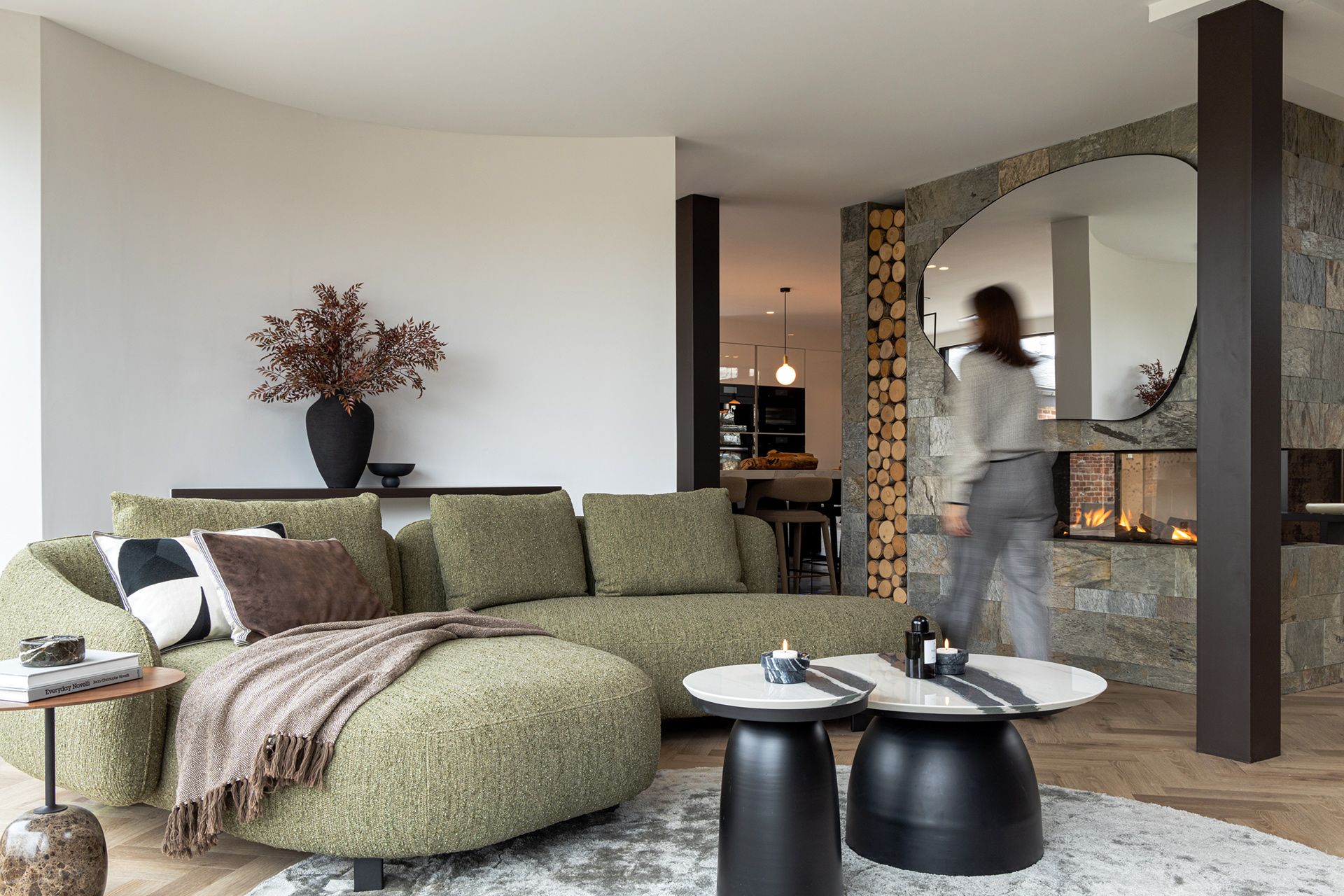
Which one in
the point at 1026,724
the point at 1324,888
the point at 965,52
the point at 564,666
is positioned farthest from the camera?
the point at 965,52

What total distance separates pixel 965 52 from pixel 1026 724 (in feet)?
8.57

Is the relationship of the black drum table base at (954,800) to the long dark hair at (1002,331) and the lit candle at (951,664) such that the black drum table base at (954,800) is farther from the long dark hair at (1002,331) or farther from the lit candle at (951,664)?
the long dark hair at (1002,331)

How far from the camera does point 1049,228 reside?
5.38m

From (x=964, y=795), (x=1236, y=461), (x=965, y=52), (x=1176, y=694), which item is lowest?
(x=1176, y=694)

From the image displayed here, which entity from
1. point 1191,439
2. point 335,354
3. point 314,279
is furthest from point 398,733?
point 1191,439

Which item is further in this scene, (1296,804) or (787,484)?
(787,484)

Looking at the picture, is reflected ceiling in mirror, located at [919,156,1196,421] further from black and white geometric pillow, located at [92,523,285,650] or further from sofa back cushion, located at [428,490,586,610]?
black and white geometric pillow, located at [92,523,285,650]

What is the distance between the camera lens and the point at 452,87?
182 inches

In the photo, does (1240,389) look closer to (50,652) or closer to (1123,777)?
(1123,777)

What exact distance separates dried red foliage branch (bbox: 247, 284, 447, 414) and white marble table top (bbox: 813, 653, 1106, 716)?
2758 millimetres

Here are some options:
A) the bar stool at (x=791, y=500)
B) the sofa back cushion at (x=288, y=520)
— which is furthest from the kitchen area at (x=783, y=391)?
the sofa back cushion at (x=288, y=520)

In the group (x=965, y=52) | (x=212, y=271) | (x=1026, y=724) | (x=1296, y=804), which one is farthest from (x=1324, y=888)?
(x=212, y=271)

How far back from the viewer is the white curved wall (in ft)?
13.5

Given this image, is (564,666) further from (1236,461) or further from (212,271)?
(212,271)
